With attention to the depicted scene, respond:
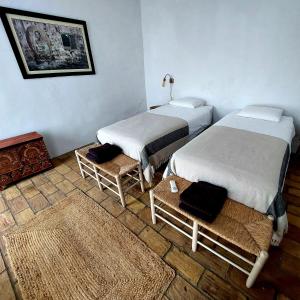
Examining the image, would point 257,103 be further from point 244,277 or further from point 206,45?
point 244,277

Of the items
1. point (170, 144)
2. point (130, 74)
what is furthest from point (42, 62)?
point (170, 144)

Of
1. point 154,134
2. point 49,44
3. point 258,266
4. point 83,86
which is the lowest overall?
point 258,266

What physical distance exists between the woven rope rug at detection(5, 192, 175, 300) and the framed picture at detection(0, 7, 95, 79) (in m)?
2.04

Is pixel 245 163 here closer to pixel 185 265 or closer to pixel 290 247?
pixel 290 247

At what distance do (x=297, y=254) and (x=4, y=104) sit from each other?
A: 3.54 metres

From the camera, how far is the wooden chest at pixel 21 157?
225 cm

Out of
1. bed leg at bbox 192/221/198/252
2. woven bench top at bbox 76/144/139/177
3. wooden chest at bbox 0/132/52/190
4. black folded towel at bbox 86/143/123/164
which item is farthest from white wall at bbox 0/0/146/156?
bed leg at bbox 192/221/198/252

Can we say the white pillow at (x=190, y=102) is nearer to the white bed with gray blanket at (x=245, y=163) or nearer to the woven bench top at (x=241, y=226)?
the white bed with gray blanket at (x=245, y=163)

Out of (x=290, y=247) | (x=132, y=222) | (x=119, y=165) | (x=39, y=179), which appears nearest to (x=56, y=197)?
(x=39, y=179)

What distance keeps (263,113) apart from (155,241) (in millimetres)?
2131

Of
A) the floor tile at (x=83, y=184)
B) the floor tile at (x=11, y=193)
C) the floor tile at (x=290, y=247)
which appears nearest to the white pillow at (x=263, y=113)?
the floor tile at (x=290, y=247)

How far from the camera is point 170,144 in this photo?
2.30 meters

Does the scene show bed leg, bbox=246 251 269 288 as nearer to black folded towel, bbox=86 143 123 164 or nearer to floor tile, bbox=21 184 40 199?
black folded towel, bbox=86 143 123 164

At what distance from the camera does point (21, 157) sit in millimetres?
2367
